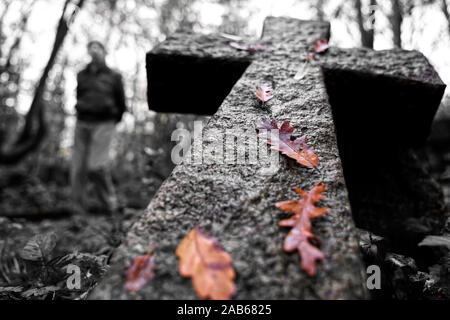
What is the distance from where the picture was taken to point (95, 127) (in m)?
3.73

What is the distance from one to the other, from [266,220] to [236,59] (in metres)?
1.05

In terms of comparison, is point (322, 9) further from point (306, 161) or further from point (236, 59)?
point (306, 161)

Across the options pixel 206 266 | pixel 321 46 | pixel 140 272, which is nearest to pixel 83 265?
pixel 140 272

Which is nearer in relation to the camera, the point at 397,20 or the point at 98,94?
the point at 397,20

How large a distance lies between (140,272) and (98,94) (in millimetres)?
3387

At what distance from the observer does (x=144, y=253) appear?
77cm

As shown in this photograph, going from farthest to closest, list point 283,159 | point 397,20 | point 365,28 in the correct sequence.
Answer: point 365,28 < point 397,20 < point 283,159

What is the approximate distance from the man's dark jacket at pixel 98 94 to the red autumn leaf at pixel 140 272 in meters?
3.31

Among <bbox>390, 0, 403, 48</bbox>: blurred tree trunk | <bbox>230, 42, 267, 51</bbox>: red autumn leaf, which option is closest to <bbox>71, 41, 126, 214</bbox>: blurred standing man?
<bbox>230, 42, 267, 51</bbox>: red autumn leaf

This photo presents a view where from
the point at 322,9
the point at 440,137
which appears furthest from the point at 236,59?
the point at 440,137

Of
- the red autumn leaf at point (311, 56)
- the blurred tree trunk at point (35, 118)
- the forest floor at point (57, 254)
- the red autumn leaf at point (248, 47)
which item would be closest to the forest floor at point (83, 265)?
the forest floor at point (57, 254)

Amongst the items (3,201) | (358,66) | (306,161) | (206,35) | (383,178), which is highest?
(206,35)

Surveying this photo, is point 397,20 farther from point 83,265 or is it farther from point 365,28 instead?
point 83,265

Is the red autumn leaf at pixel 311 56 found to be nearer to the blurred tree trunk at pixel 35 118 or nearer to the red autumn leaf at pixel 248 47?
the red autumn leaf at pixel 248 47
